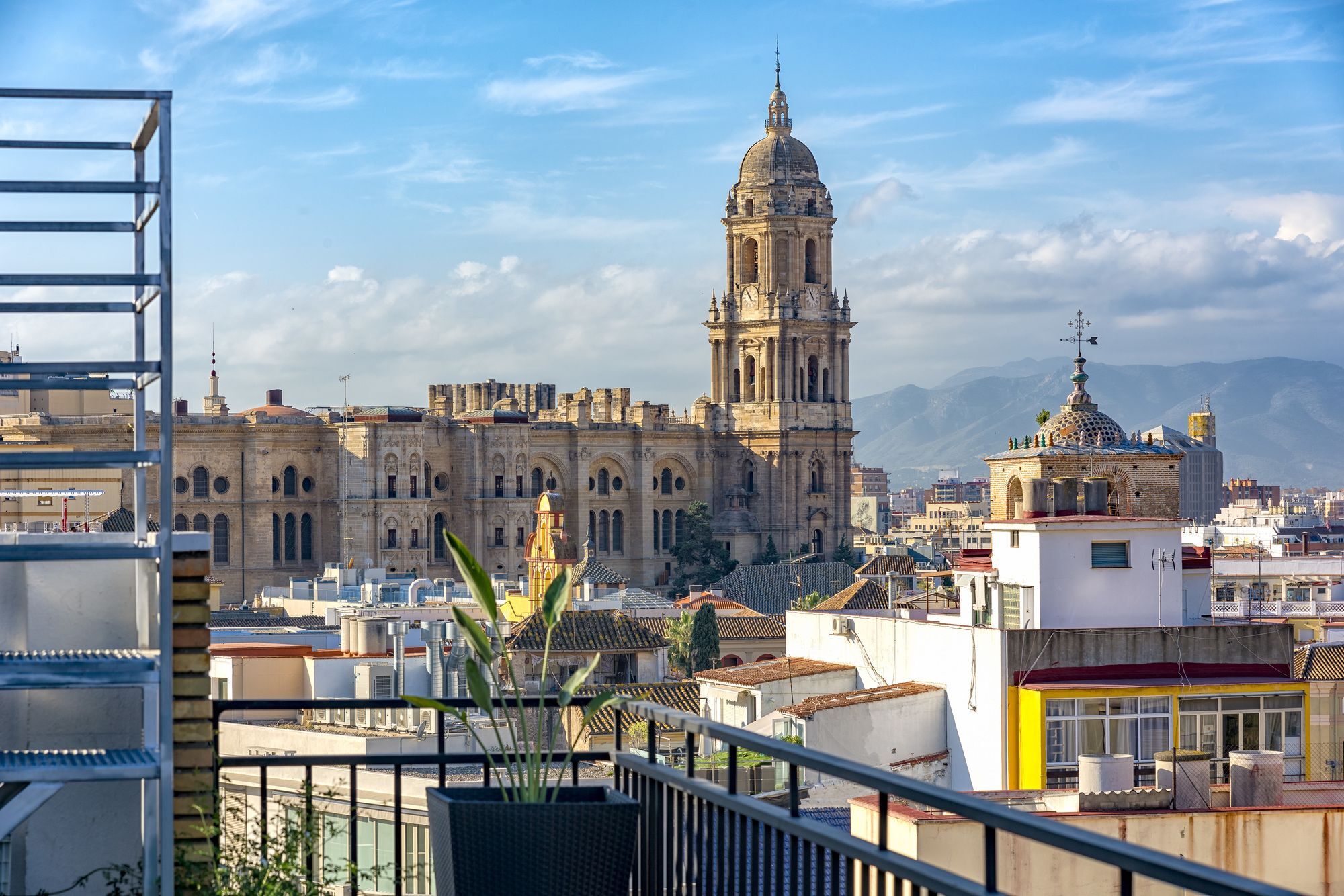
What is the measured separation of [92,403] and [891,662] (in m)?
49.0

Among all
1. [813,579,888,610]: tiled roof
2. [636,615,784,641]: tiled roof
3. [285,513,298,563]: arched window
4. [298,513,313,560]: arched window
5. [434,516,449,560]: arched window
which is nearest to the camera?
[813,579,888,610]: tiled roof

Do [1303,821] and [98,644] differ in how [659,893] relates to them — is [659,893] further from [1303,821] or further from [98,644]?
[1303,821]

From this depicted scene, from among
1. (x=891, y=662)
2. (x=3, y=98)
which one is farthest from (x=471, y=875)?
(x=891, y=662)

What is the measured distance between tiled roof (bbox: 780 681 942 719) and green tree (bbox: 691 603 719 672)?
81.8ft

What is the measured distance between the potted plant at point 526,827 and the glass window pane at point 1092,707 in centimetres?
1396

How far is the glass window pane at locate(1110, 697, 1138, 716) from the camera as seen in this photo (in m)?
18.8

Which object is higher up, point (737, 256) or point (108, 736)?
point (737, 256)

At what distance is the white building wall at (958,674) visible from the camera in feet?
64.7

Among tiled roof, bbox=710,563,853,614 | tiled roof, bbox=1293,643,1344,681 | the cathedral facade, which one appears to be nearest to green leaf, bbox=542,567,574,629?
tiled roof, bbox=1293,643,1344,681

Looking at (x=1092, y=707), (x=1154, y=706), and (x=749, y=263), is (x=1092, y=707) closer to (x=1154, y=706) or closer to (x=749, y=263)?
(x=1154, y=706)

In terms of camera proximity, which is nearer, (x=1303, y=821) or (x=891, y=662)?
(x=1303, y=821)

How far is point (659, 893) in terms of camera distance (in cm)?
557

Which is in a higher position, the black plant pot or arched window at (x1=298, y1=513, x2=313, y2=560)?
the black plant pot

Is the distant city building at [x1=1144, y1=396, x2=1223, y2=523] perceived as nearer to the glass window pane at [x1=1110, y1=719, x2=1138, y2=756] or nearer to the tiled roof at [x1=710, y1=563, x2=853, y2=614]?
the tiled roof at [x1=710, y1=563, x2=853, y2=614]
